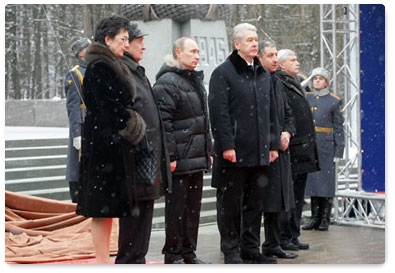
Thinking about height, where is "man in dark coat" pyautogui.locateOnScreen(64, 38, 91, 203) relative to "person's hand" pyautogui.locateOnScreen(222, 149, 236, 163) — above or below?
above

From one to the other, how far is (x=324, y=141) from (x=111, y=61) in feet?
14.1

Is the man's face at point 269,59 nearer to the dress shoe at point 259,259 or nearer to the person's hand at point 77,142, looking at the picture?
the dress shoe at point 259,259

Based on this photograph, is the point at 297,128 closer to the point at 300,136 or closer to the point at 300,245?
the point at 300,136

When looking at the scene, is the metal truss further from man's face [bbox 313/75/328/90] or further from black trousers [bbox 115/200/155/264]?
black trousers [bbox 115/200/155/264]

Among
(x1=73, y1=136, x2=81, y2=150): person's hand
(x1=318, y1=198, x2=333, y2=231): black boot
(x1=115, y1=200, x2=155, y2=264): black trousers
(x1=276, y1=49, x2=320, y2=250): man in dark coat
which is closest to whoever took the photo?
(x1=115, y1=200, x2=155, y2=264): black trousers

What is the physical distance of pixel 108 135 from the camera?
18.7ft

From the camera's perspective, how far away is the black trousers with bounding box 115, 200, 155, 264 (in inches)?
231

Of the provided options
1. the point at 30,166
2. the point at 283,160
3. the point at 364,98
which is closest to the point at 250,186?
the point at 283,160

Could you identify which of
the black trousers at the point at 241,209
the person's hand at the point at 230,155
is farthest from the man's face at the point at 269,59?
the person's hand at the point at 230,155

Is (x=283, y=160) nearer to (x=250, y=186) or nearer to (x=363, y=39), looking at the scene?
(x=250, y=186)

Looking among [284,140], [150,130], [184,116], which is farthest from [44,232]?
[150,130]

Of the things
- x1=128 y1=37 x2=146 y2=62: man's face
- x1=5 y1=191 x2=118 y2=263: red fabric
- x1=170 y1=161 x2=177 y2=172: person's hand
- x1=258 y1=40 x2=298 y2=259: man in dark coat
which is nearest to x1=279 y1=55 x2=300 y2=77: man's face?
x1=258 y1=40 x2=298 y2=259: man in dark coat

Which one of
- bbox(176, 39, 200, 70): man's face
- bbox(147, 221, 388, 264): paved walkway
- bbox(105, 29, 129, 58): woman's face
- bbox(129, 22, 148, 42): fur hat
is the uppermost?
bbox(129, 22, 148, 42): fur hat

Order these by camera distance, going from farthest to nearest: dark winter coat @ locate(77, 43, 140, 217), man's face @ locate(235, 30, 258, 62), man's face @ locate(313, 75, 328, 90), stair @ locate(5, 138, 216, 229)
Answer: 1. stair @ locate(5, 138, 216, 229)
2. man's face @ locate(313, 75, 328, 90)
3. man's face @ locate(235, 30, 258, 62)
4. dark winter coat @ locate(77, 43, 140, 217)
